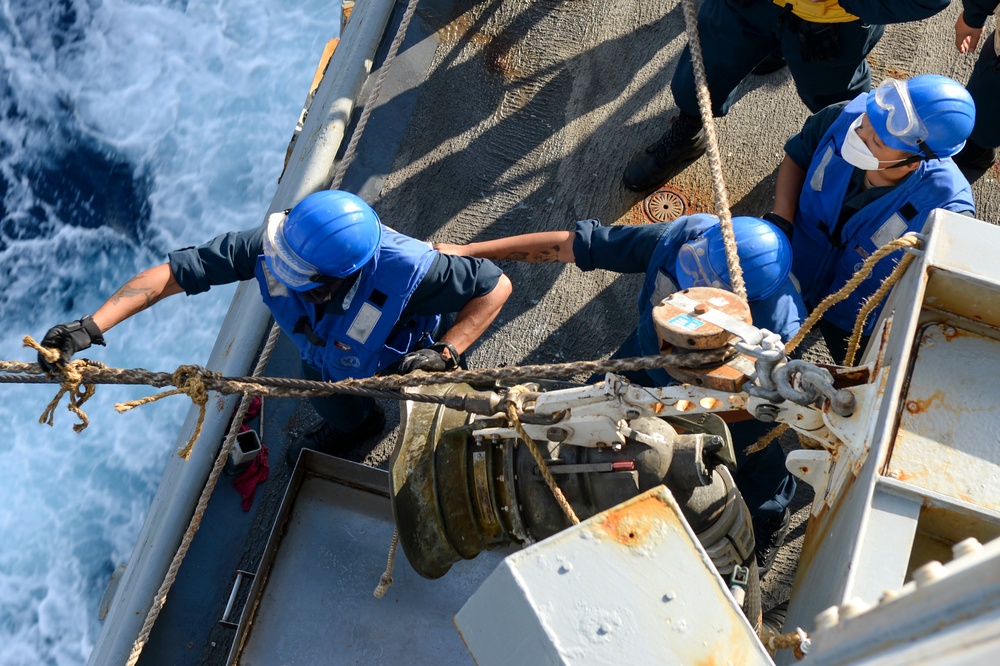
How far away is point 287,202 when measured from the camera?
14.4ft

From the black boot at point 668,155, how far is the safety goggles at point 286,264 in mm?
1952

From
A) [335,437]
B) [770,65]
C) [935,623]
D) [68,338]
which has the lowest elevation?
[335,437]

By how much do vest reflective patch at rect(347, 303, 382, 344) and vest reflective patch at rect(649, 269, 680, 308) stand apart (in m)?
0.98

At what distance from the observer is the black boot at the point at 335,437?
3838 millimetres

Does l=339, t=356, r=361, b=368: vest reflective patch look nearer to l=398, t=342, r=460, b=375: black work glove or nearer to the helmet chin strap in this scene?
l=398, t=342, r=460, b=375: black work glove

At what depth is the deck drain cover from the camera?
4402 millimetres

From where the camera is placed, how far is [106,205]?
300 inches

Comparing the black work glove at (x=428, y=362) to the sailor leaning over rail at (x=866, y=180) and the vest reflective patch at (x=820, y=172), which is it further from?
the vest reflective patch at (x=820, y=172)

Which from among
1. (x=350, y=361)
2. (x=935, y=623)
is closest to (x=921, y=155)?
(x=350, y=361)

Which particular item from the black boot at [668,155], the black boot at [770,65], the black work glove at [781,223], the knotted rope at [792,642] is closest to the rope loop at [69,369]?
the knotted rope at [792,642]

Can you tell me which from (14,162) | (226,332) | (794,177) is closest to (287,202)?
(226,332)

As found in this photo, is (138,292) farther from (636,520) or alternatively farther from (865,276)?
(865,276)

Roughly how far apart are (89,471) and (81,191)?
2486 millimetres

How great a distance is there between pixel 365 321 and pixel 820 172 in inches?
70.2
